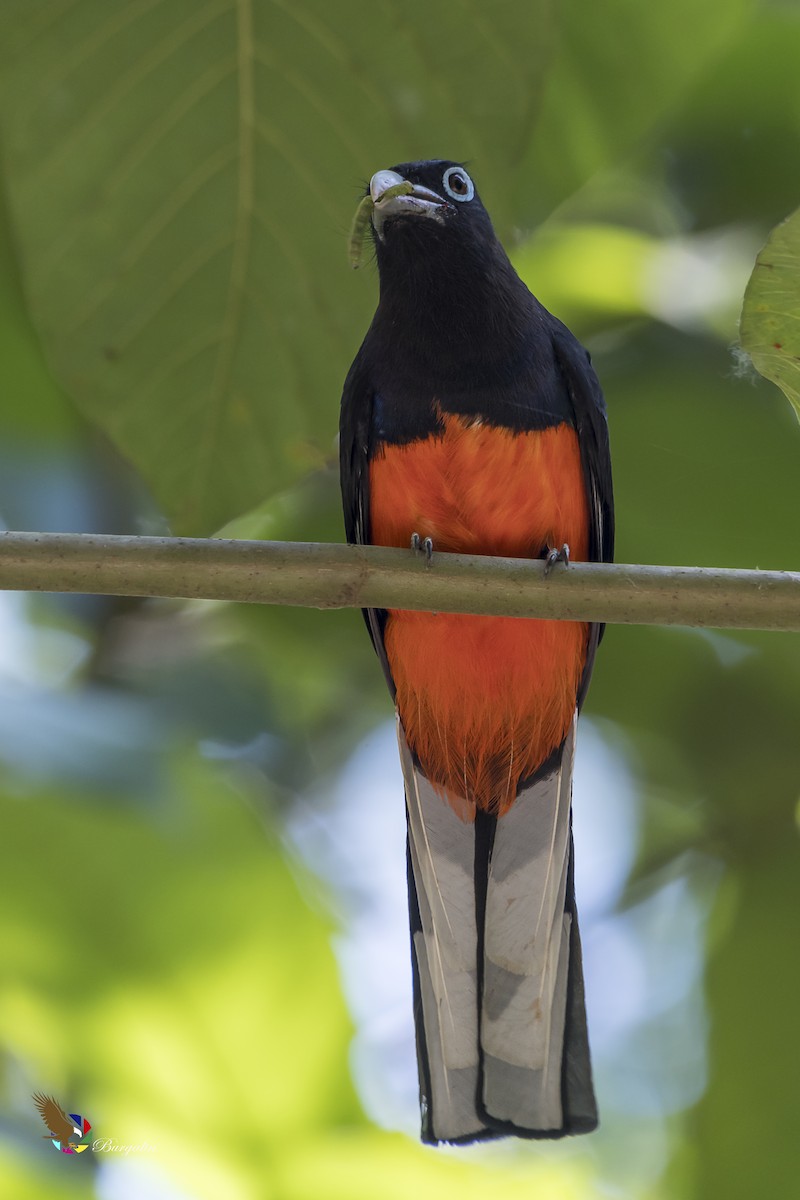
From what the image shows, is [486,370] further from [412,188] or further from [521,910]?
[521,910]

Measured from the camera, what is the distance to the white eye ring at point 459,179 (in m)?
3.12

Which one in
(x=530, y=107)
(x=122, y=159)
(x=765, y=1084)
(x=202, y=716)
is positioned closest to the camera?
(x=530, y=107)

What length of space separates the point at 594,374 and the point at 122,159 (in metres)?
1.59

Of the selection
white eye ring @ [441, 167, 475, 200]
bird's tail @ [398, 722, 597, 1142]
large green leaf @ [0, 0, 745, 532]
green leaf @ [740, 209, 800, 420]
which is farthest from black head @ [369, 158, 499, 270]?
green leaf @ [740, 209, 800, 420]

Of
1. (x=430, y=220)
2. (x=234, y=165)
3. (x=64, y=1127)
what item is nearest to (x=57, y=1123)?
(x=64, y=1127)

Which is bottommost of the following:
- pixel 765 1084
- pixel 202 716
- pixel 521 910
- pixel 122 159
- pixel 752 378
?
pixel 765 1084

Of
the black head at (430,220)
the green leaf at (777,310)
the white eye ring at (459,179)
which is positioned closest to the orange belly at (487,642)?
the black head at (430,220)

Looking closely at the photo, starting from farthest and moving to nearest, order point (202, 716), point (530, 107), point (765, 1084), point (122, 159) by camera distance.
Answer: point (202, 716)
point (765, 1084)
point (122, 159)
point (530, 107)

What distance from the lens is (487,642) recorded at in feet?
10.9

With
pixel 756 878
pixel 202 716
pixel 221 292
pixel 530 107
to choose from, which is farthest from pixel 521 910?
pixel 530 107

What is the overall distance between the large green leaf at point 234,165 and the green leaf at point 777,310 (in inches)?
14.1

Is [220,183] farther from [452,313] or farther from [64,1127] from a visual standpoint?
[64,1127]

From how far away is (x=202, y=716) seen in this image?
340cm

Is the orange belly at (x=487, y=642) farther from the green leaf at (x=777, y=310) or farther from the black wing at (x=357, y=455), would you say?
the green leaf at (x=777, y=310)
